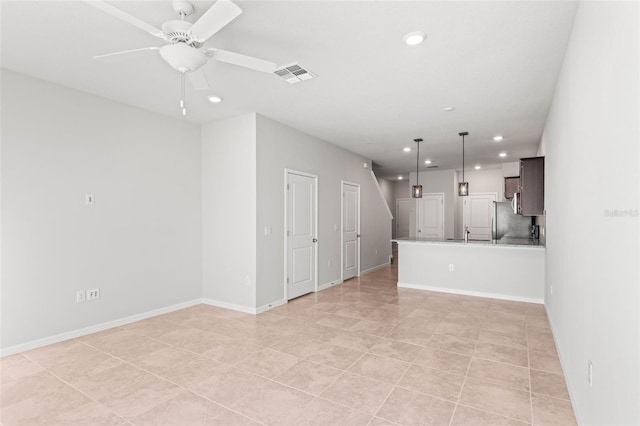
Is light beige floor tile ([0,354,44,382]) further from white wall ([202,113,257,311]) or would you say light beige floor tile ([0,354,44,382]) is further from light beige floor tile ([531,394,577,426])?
light beige floor tile ([531,394,577,426])

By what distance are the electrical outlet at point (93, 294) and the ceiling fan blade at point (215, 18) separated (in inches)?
130

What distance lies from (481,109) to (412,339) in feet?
10.3

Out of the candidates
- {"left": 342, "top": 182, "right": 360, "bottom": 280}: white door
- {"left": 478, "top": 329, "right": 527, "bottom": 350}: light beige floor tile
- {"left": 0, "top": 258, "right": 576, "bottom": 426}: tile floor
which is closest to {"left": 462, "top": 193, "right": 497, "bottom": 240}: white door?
{"left": 342, "top": 182, "right": 360, "bottom": 280}: white door

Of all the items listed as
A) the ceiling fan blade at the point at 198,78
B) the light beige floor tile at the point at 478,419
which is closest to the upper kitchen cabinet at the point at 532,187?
the light beige floor tile at the point at 478,419

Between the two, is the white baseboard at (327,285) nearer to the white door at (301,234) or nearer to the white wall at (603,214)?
the white door at (301,234)

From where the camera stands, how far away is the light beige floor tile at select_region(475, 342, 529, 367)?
→ 9.94ft

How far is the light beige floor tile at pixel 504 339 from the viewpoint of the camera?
343cm

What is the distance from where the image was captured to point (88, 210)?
3.87 metres

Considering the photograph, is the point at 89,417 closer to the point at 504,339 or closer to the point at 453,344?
the point at 453,344

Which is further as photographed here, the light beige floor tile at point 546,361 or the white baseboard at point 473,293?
the white baseboard at point 473,293

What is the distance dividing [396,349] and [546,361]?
4.44 feet

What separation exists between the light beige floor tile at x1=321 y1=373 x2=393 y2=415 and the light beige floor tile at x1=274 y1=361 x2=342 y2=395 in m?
0.07

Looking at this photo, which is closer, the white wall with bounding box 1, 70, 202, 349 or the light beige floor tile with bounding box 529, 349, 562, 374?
the light beige floor tile with bounding box 529, 349, 562, 374

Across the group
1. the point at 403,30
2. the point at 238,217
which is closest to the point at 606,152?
the point at 403,30
